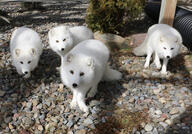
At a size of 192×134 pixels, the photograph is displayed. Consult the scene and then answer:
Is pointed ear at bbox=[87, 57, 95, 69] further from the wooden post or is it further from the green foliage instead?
the wooden post

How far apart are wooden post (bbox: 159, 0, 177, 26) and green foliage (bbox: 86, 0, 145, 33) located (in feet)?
1.79

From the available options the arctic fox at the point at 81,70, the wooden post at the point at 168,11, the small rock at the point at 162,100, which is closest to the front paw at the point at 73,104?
the arctic fox at the point at 81,70

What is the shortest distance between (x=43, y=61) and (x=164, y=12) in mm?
3231

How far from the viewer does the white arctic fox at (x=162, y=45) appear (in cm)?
368

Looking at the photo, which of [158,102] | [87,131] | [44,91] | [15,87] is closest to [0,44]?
[15,87]

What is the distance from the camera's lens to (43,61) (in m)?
4.57

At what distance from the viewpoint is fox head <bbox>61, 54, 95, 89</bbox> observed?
8.69ft

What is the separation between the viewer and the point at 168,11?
5.25 m

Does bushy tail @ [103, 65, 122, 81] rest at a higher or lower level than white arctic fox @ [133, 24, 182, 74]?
lower

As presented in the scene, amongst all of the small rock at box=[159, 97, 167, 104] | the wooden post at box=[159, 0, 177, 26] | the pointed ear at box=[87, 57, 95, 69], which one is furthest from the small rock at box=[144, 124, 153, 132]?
the wooden post at box=[159, 0, 177, 26]

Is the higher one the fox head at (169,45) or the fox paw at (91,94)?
the fox head at (169,45)

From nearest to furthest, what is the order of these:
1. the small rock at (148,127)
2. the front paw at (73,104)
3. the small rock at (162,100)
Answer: the small rock at (148,127), the front paw at (73,104), the small rock at (162,100)

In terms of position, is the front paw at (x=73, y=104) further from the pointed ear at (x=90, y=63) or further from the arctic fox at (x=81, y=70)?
the pointed ear at (x=90, y=63)

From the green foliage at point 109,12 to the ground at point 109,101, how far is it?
3.16ft
